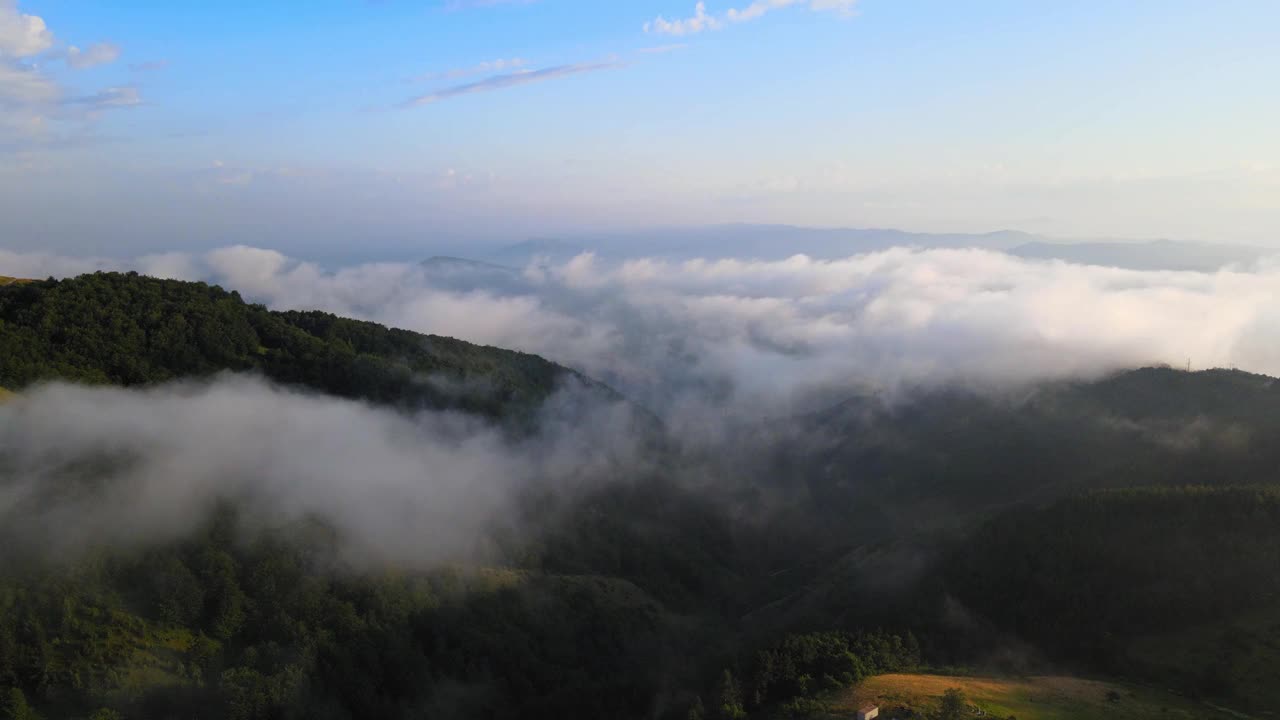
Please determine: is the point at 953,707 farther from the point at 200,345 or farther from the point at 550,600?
the point at 200,345

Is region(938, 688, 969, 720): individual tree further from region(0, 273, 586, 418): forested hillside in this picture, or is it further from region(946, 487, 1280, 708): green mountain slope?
region(0, 273, 586, 418): forested hillside

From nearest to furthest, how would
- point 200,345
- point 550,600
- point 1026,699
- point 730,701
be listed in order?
point 1026,699
point 730,701
point 550,600
point 200,345

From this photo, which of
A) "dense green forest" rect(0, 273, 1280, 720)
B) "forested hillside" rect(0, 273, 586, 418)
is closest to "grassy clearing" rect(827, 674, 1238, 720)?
"dense green forest" rect(0, 273, 1280, 720)

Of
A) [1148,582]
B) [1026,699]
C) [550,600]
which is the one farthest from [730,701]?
[1148,582]

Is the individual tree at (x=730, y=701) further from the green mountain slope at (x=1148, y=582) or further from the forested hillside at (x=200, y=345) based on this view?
the forested hillside at (x=200, y=345)

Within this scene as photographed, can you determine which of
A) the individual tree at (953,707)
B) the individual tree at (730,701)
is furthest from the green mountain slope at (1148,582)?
the individual tree at (730,701)
